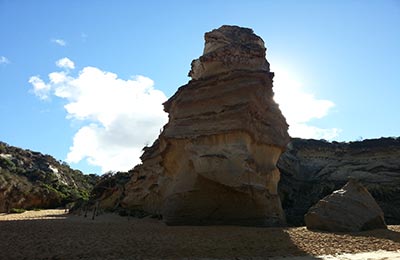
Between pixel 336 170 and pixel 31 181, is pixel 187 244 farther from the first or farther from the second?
pixel 31 181

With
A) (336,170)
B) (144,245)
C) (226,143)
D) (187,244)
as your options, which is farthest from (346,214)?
(336,170)

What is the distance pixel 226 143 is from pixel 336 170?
67.6 ft

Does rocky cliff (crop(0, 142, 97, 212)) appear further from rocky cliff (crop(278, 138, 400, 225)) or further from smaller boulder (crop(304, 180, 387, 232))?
smaller boulder (crop(304, 180, 387, 232))

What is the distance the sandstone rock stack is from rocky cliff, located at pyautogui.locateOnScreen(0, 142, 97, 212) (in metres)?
26.3

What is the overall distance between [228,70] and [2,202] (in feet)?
99.8

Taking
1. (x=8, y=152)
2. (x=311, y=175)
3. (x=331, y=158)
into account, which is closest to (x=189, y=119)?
(x=311, y=175)

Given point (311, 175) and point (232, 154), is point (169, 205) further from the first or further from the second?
point (311, 175)

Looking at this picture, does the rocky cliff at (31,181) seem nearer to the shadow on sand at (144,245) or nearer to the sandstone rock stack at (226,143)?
the sandstone rock stack at (226,143)

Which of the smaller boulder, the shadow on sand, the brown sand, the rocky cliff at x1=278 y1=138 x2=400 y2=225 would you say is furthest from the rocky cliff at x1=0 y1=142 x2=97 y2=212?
the smaller boulder

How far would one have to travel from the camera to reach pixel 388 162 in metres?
32.7

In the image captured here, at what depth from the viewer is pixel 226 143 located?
17.1 m

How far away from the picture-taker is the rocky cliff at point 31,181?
132 feet

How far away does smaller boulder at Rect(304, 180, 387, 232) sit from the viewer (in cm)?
1549

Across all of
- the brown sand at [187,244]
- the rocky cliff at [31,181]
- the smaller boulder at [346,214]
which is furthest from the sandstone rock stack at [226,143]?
the rocky cliff at [31,181]
